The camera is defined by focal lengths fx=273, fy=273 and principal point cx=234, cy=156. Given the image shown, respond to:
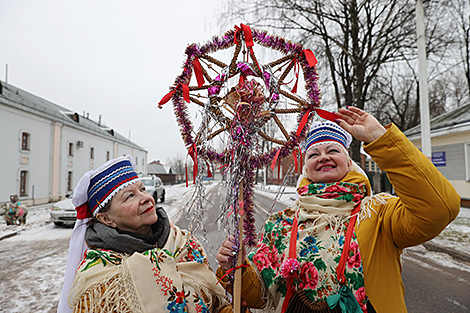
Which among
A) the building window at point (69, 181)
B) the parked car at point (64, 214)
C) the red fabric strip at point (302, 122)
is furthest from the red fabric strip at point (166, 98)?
the building window at point (69, 181)

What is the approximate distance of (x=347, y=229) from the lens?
4.85 ft

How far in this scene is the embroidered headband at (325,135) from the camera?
5.67ft

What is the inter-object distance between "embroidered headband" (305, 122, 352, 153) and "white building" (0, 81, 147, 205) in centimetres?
1872

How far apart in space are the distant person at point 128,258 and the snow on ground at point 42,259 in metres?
0.24

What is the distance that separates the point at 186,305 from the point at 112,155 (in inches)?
1305

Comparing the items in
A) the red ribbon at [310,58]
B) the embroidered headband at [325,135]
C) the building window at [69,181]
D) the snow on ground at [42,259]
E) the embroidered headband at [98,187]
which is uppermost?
the red ribbon at [310,58]

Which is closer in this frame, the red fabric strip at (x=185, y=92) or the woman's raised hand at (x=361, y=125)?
the woman's raised hand at (x=361, y=125)

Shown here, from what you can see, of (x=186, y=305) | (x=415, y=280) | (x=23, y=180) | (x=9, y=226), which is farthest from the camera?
(x=23, y=180)

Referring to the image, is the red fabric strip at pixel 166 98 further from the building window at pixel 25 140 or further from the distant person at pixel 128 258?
the building window at pixel 25 140

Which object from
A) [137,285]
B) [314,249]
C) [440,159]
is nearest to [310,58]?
[314,249]

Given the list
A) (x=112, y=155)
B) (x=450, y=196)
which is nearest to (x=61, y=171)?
(x=112, y=155)

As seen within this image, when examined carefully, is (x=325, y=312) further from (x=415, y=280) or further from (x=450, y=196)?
(x=415, y=280)

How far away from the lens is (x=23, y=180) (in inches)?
669

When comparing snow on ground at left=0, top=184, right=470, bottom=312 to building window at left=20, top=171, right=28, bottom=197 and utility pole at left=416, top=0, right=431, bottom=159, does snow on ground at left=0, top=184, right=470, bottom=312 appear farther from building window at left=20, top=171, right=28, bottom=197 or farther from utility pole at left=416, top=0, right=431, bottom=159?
building window at left=20, top=171, right=28, bottom=197
